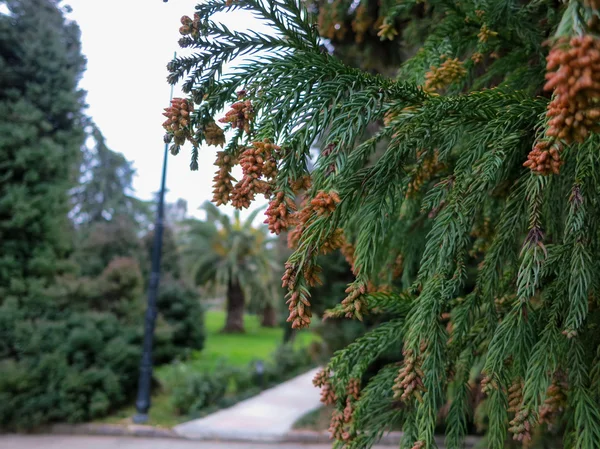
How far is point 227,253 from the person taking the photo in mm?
23438

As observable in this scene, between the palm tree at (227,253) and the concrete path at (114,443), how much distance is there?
13977 mm

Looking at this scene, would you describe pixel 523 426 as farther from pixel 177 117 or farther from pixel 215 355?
pixel 215 355

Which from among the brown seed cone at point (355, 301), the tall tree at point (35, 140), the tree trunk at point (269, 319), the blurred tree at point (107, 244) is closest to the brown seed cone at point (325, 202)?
the brown seed cone at point (355, 301)

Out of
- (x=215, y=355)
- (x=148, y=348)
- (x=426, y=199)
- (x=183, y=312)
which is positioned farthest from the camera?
(x=215, y=355)

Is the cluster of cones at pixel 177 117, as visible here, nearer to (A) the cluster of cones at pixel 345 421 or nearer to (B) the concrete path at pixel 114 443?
(A) the cluster of cones at pixel 345 421

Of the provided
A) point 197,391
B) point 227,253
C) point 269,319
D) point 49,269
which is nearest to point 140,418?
point 197,391

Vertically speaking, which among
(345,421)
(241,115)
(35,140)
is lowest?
(345,421)

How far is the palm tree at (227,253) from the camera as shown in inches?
901

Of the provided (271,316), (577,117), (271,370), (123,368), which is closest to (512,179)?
(577,117)

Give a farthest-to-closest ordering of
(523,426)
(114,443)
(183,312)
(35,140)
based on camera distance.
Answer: (183,312) → (35,140) → (114,443) → (523,426)

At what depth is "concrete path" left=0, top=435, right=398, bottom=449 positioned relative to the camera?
812cm

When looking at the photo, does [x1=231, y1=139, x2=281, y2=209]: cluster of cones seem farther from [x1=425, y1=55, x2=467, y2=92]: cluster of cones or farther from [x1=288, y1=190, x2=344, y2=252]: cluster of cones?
[x1=425, y1=55, x2=467, y2=92]: cluster of cones

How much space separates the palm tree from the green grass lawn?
8.11 ft

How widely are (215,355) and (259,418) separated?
29.0 feet
